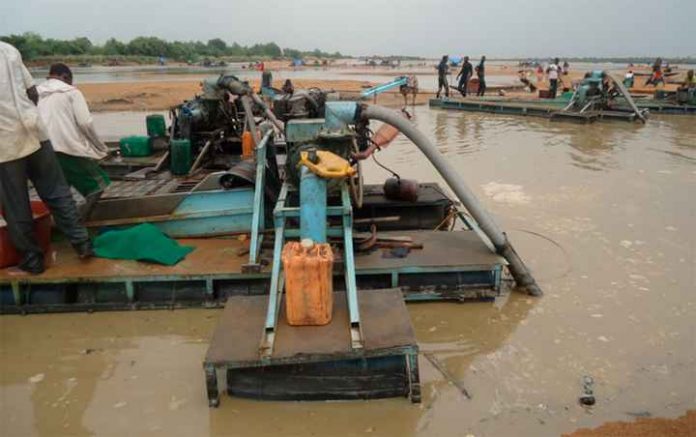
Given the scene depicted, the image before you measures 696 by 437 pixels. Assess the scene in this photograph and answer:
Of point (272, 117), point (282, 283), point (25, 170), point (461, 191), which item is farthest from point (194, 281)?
point (272, 117)

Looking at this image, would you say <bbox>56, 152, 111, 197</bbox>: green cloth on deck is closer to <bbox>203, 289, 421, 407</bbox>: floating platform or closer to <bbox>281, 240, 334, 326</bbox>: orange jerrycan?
<bbox>203, 289, 421, 407</bbox>: floating platform

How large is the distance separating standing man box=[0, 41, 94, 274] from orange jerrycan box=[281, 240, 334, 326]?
2238mm

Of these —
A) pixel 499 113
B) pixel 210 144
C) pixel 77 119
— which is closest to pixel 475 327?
pixel 77 119

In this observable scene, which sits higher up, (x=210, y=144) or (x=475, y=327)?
(x=210, y=144)

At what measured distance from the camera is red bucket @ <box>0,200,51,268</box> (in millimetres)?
4336

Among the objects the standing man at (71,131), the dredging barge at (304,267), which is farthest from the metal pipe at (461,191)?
the standing man at (71,131)

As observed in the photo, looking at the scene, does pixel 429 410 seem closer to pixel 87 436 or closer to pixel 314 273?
pixel 314 273

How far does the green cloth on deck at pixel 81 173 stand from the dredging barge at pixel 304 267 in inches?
7.9

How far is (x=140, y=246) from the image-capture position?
4602 mm

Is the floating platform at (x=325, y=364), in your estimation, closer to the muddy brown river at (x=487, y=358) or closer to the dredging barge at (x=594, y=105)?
the muddy brown river at (x=487, y=358)

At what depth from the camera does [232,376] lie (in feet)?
10.7

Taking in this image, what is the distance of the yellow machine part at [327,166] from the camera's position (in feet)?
11.8

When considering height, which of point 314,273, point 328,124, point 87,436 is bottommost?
point 87,436

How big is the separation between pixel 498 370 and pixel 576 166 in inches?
268
